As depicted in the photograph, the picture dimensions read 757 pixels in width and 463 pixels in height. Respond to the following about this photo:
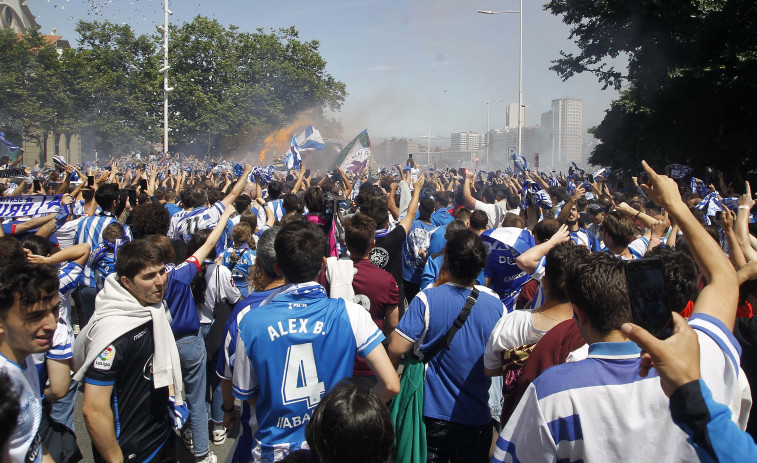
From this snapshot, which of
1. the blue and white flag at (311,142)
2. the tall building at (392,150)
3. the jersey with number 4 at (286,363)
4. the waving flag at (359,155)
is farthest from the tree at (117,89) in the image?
the tall building at (392,150)

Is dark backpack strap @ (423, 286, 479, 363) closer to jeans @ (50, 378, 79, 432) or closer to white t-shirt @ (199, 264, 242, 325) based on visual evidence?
white t-shirt @ (199, 264, 242, 325)

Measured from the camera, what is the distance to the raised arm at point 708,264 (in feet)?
5.68

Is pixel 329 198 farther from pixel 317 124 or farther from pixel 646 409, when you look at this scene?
pixel 317 124

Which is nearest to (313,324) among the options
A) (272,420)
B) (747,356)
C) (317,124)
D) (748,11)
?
(272,420)

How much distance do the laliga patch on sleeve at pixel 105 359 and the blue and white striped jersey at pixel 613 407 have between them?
79.9 inches

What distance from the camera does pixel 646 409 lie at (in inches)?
63.9

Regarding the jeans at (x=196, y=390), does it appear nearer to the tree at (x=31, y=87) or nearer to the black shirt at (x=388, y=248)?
the black shirt at (x=388, y=248)

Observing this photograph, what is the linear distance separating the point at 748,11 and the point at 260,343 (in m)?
16.0

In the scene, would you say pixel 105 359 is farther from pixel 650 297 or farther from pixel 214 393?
pixel 650 297

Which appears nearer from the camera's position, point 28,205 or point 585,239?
point 28,205

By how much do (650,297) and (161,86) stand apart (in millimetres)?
51815

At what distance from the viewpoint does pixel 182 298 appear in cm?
387

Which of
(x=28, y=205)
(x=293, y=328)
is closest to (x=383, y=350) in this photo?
(x=293, y=328)

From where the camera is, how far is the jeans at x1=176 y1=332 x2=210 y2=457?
4102 millimetres
